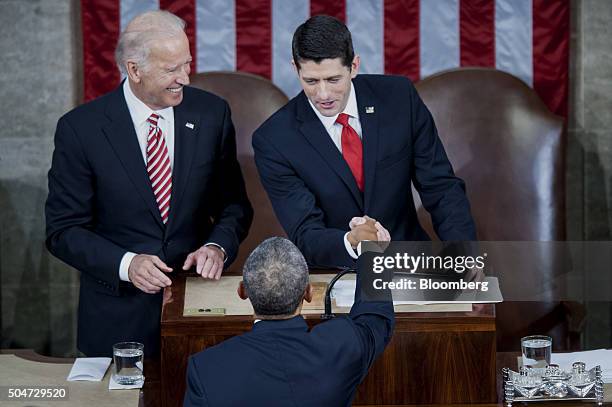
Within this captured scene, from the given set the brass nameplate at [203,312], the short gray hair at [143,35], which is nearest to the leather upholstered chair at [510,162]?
the short gray hair at [143,35]

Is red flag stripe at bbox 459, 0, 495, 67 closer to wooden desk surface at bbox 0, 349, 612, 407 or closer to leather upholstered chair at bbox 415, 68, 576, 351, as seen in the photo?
leather upholstered chair at bbox 415, 68, 576, 351

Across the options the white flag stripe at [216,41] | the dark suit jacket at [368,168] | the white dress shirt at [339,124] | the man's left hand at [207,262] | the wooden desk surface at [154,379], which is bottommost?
the wooden desk surface at [154,379]

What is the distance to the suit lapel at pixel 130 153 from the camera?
432cm

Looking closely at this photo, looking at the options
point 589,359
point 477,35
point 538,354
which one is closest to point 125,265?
point 538,354

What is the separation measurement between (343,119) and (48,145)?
2.16 metres

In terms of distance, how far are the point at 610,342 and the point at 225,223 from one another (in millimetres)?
2680

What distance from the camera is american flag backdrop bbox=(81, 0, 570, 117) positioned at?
19.4ft

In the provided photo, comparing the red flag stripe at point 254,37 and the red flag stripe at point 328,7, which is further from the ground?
the red flag stripe at point 328,7

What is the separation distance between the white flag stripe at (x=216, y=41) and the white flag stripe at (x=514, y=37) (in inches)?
51.1

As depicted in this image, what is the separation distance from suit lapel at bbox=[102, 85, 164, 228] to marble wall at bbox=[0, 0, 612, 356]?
169cm

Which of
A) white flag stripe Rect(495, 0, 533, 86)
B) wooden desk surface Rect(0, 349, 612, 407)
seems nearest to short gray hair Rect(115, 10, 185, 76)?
wooden desk surface Rect(0, 349, 612, 407)

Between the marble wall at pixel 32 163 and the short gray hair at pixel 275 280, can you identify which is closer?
the short gray hair at pixel 275 280

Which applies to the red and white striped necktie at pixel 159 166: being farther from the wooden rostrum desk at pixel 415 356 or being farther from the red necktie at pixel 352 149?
the wooden rostrum desk at pixel 415 356

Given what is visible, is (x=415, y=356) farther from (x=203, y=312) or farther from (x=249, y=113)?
(x=249, y=113)
